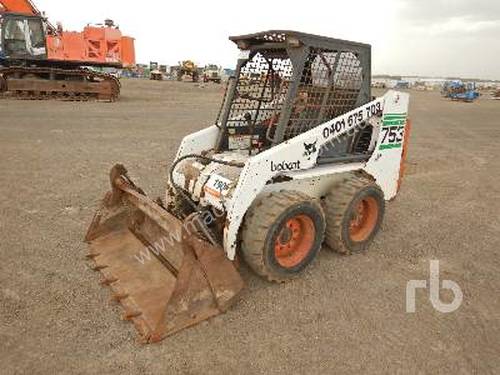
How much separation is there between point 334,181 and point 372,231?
82 cm

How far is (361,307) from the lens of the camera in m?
3.76

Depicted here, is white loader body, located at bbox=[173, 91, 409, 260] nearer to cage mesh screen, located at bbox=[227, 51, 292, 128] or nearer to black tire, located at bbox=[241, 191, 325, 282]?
black tire, located at bbox=[241, 191, 325, 282]

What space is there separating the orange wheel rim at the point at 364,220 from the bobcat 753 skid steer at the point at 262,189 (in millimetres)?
12

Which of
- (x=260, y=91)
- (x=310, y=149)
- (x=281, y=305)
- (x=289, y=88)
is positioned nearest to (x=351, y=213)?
(x=310, y=149)

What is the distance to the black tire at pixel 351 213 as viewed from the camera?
14.6 ft

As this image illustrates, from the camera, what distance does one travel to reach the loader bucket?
3.27m

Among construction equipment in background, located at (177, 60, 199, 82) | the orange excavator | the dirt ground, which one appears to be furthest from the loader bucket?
construction equipment in background, located at (177, 60, 199, 82)

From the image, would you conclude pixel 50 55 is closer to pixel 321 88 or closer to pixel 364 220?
pixel 321 88

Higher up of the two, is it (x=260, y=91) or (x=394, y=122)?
(x=260, y=91)

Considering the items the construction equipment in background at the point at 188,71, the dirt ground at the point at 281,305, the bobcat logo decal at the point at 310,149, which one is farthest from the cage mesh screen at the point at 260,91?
the construction equipment in background at the point at 188,71

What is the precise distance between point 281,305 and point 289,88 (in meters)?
2.07

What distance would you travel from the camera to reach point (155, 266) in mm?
3924

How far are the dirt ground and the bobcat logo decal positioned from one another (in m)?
1.20

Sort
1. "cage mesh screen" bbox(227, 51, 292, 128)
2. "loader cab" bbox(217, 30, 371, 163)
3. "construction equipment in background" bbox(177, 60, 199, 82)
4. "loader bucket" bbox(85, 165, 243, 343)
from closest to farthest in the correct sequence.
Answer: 1. "loader bucket" bbox(85, 165, 243, 343)
2. "loader cab" bbox(217, 30, 371, 163)
3. "cage mesh screen" bbox(227, 51, 292, 128)
4. "construction equipment in background" bbox(177, 60, 199, 82)
